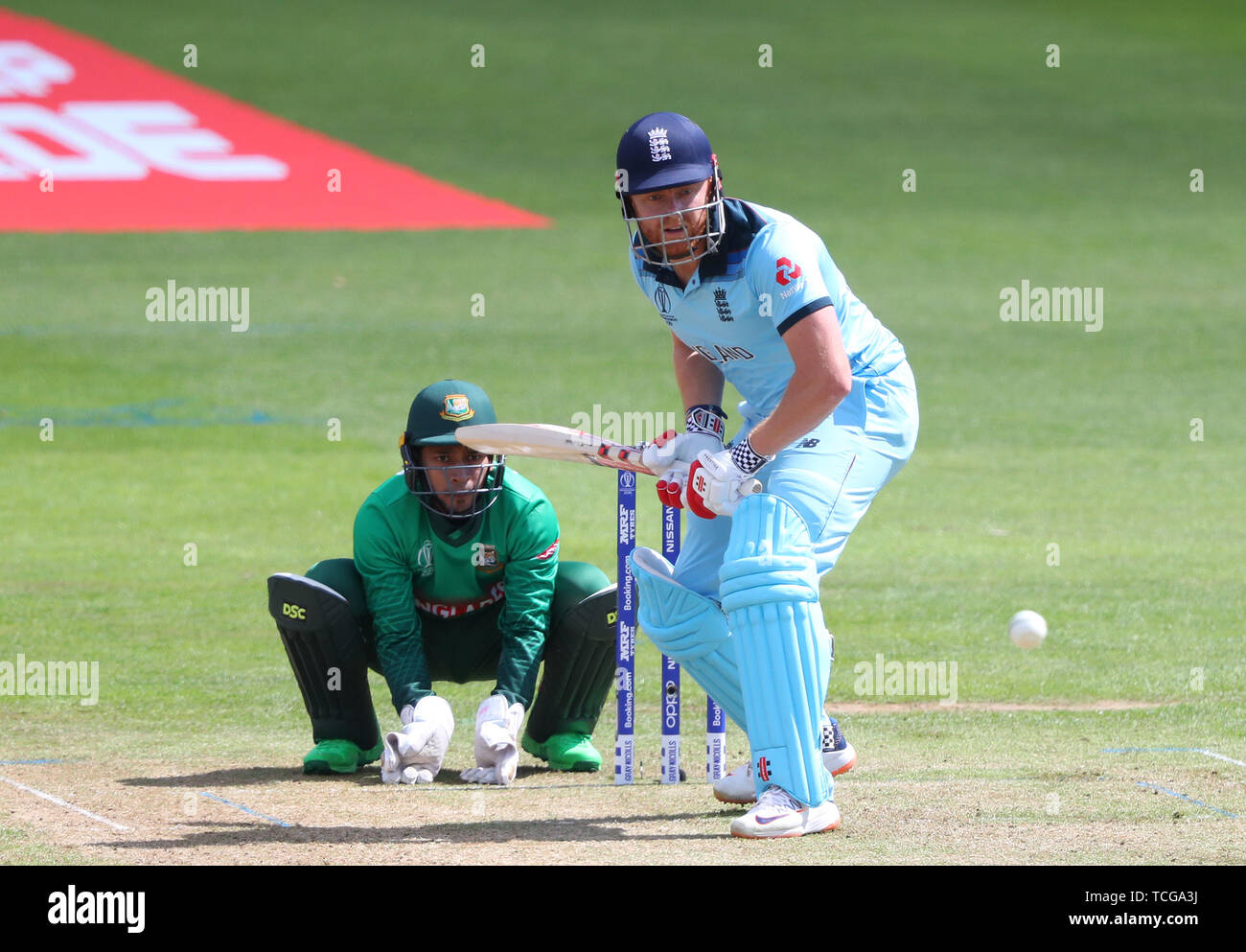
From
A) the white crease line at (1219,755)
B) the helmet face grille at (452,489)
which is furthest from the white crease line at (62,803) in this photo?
the white crease line at (1219,755)

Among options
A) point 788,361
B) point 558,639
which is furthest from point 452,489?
point 788,361

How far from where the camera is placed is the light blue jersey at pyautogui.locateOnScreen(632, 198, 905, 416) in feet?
14.5

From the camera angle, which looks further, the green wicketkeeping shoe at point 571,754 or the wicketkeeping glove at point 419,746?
the green wicketkeeping shoe at point 571,754

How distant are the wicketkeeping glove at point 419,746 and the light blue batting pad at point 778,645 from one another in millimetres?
1386

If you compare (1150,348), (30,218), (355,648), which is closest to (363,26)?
(30,218)

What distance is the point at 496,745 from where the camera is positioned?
5.43 m

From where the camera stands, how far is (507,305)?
19000mm

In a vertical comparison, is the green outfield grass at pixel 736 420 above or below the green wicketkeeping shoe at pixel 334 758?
above

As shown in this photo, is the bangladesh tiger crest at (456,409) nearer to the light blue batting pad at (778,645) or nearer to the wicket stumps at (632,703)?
the wicket stumps at (632,703)

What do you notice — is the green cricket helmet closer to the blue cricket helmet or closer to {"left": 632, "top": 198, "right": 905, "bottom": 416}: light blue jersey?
{"left": 632, "top": 198, "right": 905, "bottom": 416}: light blue jersey

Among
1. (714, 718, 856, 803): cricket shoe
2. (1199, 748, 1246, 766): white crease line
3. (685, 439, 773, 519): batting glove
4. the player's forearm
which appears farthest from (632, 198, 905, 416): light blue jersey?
(1199, 748, 1246, 766): white crease line

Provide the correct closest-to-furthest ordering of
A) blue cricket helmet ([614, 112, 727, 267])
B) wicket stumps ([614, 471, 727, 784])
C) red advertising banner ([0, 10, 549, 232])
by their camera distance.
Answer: blue cricket helmet ([614, 112, 727, 267]) < wicket stumps ([614, 471, 727, 784]) < red advertising banner ([0, 10, 549, 232])

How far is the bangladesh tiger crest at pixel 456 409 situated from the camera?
18.8 feet

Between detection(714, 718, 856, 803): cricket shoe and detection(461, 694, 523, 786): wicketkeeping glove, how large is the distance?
80 centimetres
